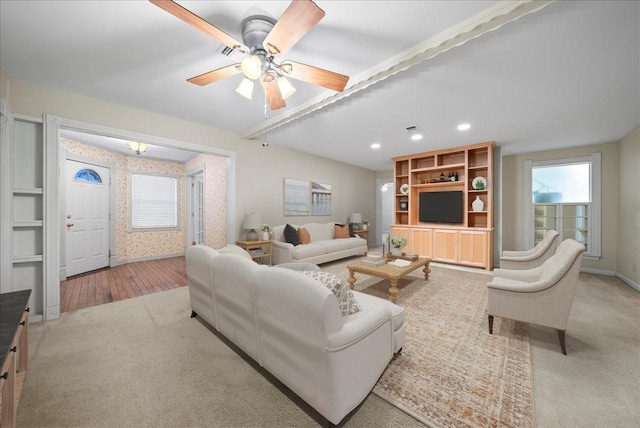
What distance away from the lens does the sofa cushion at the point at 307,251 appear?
14.6 feet

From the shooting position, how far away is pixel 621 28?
1.74 meters

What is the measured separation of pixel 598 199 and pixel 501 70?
4.30 meters

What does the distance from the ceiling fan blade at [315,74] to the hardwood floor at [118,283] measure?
3.54m

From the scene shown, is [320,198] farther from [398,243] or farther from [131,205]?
[131,205]

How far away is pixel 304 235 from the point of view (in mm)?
5078

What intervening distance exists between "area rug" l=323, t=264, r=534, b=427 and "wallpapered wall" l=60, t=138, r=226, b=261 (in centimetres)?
384

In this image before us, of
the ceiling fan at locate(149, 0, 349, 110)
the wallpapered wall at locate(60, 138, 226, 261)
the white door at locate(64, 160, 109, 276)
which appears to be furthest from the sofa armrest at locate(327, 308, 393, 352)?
the white door at locate(64, 160, 109, 276)

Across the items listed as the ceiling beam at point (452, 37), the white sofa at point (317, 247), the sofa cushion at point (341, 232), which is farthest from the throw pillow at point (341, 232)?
the ceiling beam at point (452, 37)

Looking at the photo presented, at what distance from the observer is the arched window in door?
4488 mm

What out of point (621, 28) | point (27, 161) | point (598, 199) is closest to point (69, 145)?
point (27, 161)

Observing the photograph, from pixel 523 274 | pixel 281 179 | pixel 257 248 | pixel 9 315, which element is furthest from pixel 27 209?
pixel 523 274

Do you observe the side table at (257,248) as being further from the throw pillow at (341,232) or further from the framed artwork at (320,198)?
the throw pillow at (341,232)

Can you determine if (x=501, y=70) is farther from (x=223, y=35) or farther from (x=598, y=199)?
(x=598, y=199)

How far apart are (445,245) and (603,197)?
9.41 ft
